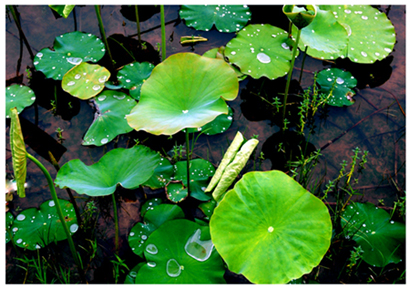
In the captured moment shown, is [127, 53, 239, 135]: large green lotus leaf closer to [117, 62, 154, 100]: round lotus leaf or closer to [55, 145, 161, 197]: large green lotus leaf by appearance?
[55, 145, 161, 197]: large green lotus leaf

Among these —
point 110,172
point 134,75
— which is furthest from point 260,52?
point 110,172

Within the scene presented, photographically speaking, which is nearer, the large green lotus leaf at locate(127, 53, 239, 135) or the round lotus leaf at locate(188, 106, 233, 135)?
the large green lotus leaf at locate(127, 53, 239, 135)

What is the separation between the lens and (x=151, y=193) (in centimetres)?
247

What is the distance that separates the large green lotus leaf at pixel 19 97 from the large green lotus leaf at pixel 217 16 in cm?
156

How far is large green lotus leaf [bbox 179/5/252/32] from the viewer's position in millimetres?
3334

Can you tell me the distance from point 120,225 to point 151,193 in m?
0.30

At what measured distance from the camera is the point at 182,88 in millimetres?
2023

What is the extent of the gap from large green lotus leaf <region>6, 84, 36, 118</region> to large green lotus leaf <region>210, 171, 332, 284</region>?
78.5 inches

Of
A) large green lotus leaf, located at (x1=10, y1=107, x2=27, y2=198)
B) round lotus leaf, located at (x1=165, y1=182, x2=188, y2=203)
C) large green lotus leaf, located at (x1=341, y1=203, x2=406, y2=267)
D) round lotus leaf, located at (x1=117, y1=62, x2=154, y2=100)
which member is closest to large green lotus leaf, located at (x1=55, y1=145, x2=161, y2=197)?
round lotus leaf, located at (x1=165, y1=182, x2=188, y2=203)

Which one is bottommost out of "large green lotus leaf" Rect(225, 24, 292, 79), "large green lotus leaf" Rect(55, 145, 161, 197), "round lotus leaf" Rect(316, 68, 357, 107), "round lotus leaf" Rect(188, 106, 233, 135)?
"round lotus leaf" Rect(188, 106, 233, 135)

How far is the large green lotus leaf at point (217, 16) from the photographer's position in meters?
3.33

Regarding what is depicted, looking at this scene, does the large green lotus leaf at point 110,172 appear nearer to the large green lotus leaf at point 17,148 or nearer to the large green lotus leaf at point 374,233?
the large green lotus leaf at point 17,148

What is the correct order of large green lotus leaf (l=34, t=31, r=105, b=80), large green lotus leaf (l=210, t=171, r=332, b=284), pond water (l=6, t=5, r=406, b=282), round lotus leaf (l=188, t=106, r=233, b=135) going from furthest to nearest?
large green lotus leaf (l=34, t=31, r=105, b=80) → round lotus leaf (l=188, t=106, r=233, b=135) → pond water (l=6, t=5, r=406, b=282) → large green lotus leaf (l=210, t=171, r=332, b=284)

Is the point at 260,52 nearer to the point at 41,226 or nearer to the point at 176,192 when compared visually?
the point at 176,192
